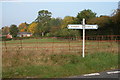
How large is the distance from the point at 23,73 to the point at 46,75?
90cm

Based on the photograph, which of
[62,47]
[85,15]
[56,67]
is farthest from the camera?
[85,15]

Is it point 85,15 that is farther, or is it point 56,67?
point 85,15

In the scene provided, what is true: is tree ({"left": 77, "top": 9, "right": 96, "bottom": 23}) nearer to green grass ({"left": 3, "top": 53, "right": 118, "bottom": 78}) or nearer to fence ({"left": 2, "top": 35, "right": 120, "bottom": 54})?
fence ({"left": 2, "top": 35, "right": 120, "bottom": 54})

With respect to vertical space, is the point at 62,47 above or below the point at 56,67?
above

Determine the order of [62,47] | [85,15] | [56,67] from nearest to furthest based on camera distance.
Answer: [56,67]
[62,47]
[85,15]

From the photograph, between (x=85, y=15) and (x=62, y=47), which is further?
(x=85, y=15)

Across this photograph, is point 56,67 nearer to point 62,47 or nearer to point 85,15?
point 62,47

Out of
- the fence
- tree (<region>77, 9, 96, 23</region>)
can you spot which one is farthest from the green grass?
tree (<region>77, 9, 96, 23</region>)

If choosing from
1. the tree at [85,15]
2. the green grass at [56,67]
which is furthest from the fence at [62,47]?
the tree at [85,15]

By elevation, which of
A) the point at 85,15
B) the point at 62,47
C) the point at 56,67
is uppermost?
the point at 85,15

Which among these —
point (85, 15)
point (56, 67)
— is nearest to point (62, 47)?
point (56, 67)

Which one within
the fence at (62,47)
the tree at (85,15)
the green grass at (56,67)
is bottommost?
the green grass at (56,67)

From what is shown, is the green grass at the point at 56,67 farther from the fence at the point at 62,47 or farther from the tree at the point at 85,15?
the tree at the point at 85,15

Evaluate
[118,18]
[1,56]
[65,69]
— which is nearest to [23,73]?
[65,69]
